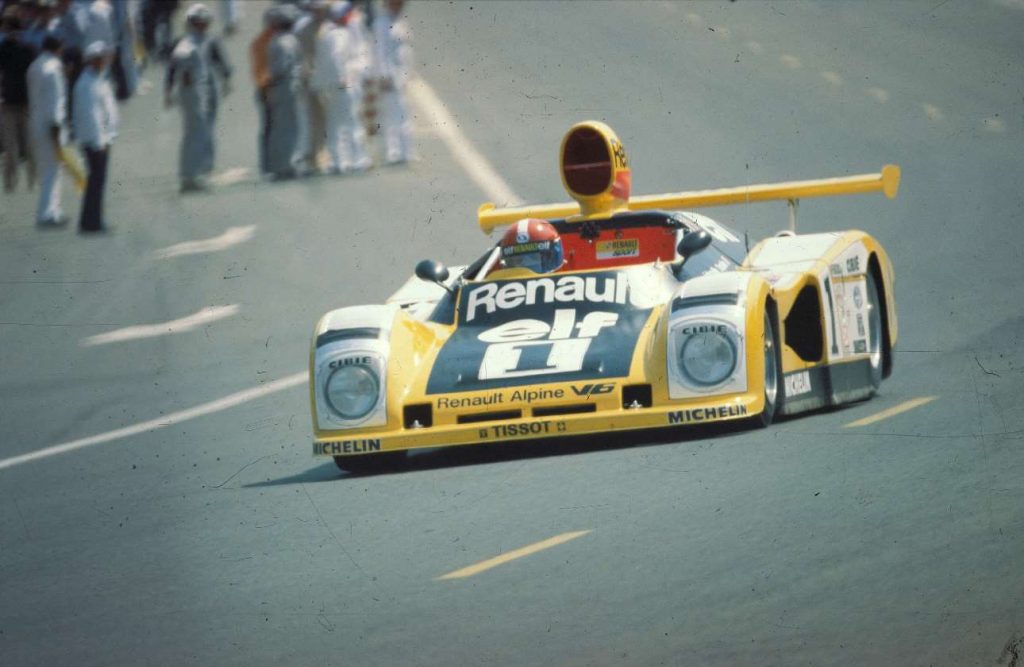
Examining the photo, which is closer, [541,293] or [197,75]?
[541,293]

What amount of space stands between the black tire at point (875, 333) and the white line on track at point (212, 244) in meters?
7.03

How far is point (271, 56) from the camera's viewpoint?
1536 centimetres

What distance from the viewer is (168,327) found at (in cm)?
1448

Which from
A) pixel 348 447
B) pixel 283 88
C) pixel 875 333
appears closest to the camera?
pixel 348 447

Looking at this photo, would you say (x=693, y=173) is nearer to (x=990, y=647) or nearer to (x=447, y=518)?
(x=447, y=518)

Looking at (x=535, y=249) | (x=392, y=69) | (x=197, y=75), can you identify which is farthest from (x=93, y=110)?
(x=535, y=249)

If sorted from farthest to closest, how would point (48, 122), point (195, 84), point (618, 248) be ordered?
point (195, 84)
point (48, 122)
point (618, 248)

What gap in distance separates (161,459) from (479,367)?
259 centimetres

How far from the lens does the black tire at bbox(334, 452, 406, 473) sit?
936 cm

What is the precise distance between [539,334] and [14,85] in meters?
7.45

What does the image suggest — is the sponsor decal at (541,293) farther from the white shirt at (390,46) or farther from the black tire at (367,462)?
the white shirt at (390,46)

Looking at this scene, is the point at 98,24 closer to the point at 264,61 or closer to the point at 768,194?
the point at 264,61

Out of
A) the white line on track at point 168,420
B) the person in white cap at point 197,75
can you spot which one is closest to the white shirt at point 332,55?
the person in white cap at point 197,75

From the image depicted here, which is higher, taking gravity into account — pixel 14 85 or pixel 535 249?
pixel 14 85
